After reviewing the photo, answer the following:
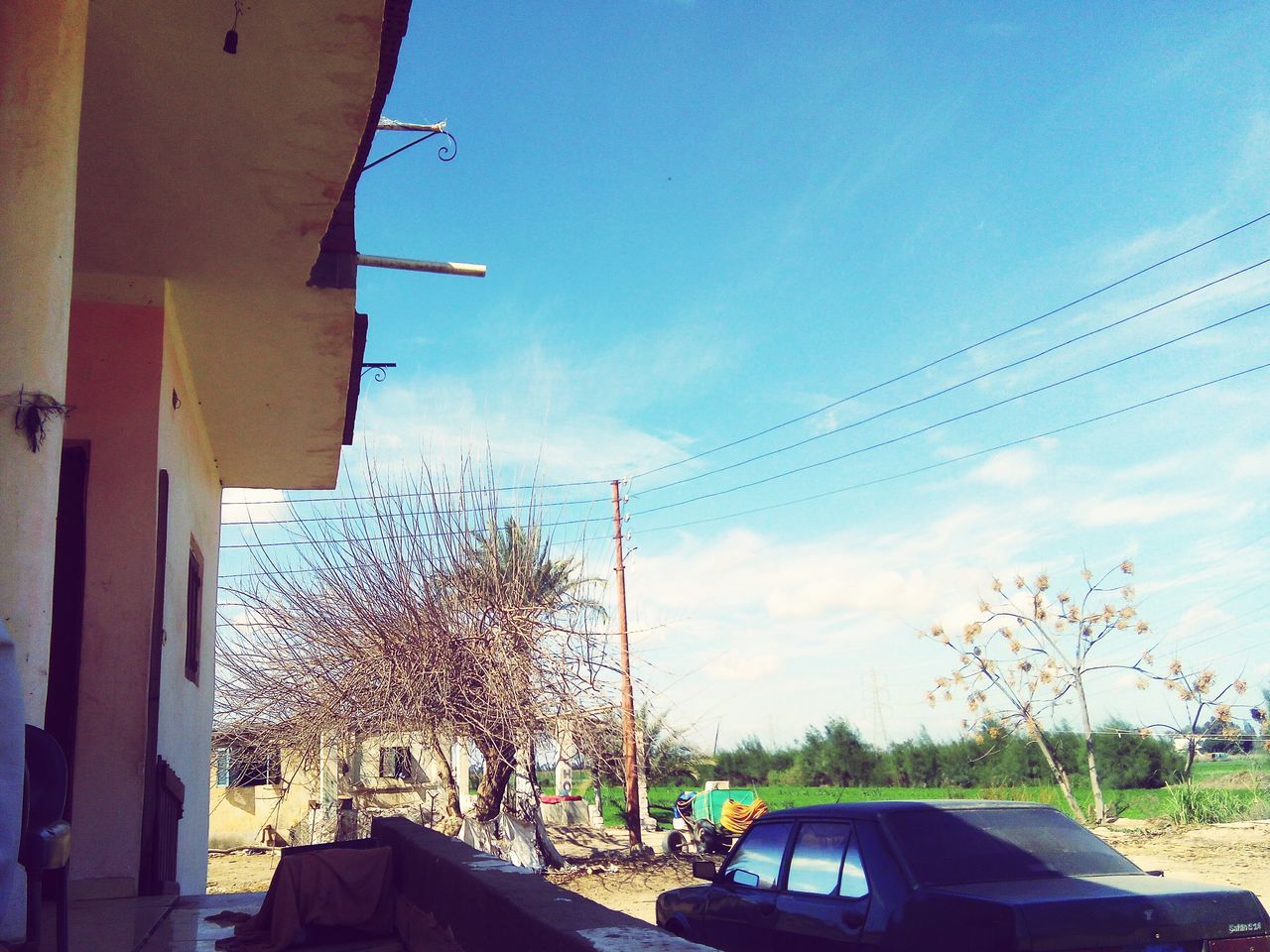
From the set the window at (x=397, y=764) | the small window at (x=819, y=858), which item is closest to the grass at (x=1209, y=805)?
the window at (x=397, y=764)

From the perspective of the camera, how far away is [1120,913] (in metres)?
4.46

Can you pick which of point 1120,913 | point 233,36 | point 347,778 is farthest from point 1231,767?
point 233,36

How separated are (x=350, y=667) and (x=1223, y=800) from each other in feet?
58.1

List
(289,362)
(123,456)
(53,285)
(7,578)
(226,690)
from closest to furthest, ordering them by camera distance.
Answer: (7,578) < (53,285) < (123,456) < (289,362) < (226,690)

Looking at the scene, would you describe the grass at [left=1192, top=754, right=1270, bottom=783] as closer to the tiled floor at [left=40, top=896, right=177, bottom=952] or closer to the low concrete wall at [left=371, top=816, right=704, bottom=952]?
the low concrete wall at [left=371, top=816, right=704, bottom=952]

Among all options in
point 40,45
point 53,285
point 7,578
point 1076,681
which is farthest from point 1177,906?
point 1076,681

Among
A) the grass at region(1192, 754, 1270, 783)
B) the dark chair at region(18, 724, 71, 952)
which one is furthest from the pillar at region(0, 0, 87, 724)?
the grass at region(1192, 754, 1270, 783)

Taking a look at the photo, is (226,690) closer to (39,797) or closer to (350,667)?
(350,667)

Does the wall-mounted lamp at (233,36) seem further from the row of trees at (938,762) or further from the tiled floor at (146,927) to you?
the row of trees at (938,762)

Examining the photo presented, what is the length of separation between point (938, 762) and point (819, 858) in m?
41.7

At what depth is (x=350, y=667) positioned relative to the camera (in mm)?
17875

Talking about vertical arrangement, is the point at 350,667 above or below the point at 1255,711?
above

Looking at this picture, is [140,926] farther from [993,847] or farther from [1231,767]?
[1231,767]

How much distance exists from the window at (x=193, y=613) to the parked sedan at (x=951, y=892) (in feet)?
17.1
